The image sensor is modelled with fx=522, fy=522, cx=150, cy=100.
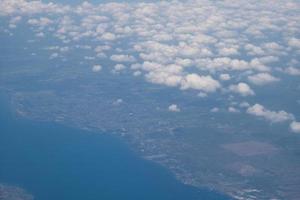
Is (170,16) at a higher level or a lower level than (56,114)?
higher

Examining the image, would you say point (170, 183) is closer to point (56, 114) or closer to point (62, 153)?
point (62, 153)

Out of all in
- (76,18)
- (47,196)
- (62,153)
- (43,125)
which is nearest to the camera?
(47,196)

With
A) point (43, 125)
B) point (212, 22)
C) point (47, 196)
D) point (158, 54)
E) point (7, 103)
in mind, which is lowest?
point (47, 196)

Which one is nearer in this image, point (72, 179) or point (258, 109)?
point (72, 179)

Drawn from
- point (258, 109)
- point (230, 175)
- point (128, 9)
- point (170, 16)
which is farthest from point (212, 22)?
point (230, 175)

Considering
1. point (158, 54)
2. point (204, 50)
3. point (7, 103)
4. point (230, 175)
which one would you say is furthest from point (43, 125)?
point (204, 50)

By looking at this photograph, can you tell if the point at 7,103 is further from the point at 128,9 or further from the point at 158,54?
the point at 128,9

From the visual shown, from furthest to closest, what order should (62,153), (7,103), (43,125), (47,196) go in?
1. (7,103)
2. (43,125)
3. (62,153)
4. (47,196)
